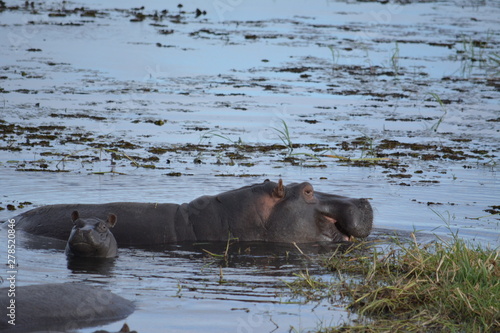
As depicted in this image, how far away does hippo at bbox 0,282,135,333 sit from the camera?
581cm

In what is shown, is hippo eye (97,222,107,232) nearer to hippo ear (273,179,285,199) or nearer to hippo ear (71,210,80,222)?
hippo ear (71,210,80,222)

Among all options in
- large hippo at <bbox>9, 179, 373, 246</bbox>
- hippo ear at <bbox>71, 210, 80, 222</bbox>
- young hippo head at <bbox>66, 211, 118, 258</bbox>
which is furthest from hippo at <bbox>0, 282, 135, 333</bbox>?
large hippo at <bbox>9, 179, 373, 246</bbox>

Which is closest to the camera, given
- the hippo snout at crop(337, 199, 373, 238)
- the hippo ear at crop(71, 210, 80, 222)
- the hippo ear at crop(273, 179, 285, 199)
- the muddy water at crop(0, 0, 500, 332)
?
the muddy water at crop(0, 0, 500, 332)

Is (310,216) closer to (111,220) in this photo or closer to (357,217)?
(357,217)

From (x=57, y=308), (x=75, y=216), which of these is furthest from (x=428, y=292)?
(x=75, y=216)

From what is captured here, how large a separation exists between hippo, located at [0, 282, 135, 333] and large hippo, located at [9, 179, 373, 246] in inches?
106

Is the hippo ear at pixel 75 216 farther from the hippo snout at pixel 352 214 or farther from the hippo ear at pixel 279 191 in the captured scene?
the hippo snout at pixel 352 214

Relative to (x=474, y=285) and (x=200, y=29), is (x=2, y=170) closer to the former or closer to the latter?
(x=474, y=285)

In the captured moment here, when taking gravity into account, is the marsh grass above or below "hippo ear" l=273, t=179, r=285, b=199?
below

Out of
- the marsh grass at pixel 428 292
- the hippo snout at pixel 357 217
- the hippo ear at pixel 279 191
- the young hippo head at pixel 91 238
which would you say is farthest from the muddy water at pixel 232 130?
the hippo snout at pixel 357 217

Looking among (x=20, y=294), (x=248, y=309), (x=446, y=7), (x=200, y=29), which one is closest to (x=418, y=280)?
(x=248, y=309)

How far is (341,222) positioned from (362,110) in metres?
6.93

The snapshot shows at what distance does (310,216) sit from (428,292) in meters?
2.54

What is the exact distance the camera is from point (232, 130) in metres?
14.1
